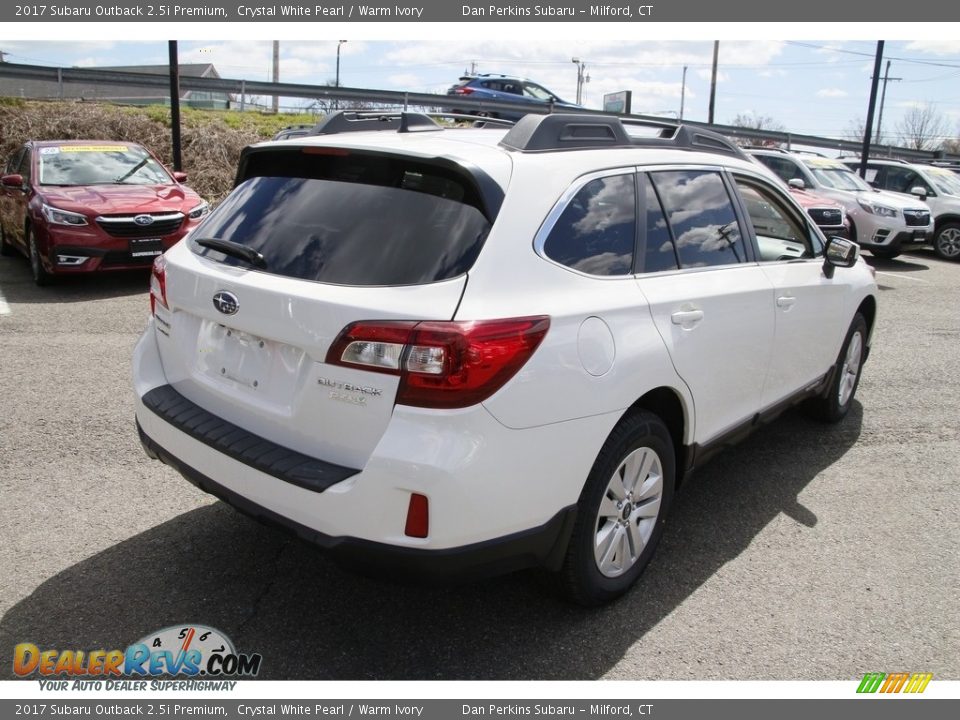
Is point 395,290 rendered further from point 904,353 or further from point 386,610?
point 904,353

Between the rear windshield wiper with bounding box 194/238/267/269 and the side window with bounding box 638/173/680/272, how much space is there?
1540 mm

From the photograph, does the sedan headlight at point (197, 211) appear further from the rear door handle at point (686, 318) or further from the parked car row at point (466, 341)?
the rear door handle at point (686, 318)

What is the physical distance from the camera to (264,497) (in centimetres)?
276

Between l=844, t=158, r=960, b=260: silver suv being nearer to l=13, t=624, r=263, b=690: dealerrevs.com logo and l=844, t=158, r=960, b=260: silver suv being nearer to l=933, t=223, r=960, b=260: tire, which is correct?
l=933, t=223, r=960, b=260: tire

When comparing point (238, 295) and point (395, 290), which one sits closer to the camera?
point (395, 290)

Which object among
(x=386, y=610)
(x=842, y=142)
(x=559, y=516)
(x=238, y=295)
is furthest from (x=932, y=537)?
(x=842, y=142)

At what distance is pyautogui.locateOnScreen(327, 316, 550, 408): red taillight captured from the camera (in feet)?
8.17

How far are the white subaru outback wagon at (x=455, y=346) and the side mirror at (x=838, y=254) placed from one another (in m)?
1.21

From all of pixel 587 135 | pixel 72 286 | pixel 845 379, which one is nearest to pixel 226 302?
pixel 587 135

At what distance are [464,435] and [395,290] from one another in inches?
20.6

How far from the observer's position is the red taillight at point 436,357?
249 cm

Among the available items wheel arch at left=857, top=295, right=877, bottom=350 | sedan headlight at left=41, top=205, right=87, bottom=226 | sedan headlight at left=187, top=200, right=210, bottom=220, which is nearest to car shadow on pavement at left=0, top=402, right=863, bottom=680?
wheel arch at left=857, top=295, right=877, bottom=350

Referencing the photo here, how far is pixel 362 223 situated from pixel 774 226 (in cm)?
275
